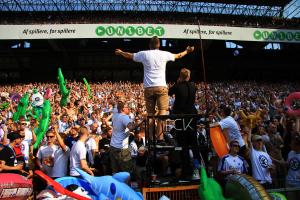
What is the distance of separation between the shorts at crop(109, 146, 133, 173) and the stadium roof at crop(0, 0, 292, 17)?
28.9 metres

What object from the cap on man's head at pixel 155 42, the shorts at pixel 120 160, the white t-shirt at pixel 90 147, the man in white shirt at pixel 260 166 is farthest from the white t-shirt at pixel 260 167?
the white t-shirt at pixel 90 147

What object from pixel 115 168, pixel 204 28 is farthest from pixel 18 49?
pixel 115 168

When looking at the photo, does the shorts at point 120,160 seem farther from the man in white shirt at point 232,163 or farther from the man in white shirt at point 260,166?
the man in white shirt at point 260,166

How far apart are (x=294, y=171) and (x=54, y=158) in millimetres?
4170

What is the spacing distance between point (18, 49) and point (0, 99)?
17661 mm

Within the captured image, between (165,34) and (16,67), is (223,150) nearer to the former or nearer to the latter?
(165,34)

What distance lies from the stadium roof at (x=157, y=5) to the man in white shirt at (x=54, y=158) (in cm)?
2816

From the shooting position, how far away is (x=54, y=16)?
32.8 meters

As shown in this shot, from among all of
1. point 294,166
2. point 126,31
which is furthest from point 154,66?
point 126,31

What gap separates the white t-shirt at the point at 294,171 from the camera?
19.4 ft

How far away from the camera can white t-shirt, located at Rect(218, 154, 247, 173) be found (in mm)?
5402

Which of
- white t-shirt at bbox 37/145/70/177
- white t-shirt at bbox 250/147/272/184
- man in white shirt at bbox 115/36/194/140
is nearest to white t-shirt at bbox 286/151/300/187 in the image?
white t-shirt at bbox 250/147/272/184

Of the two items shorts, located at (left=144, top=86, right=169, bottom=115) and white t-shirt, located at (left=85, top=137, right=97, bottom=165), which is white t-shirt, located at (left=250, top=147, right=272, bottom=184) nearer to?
shorts, located at (left=144, top=86, right=169, bottom=115)

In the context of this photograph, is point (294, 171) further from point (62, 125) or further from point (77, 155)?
point (62, 125)
